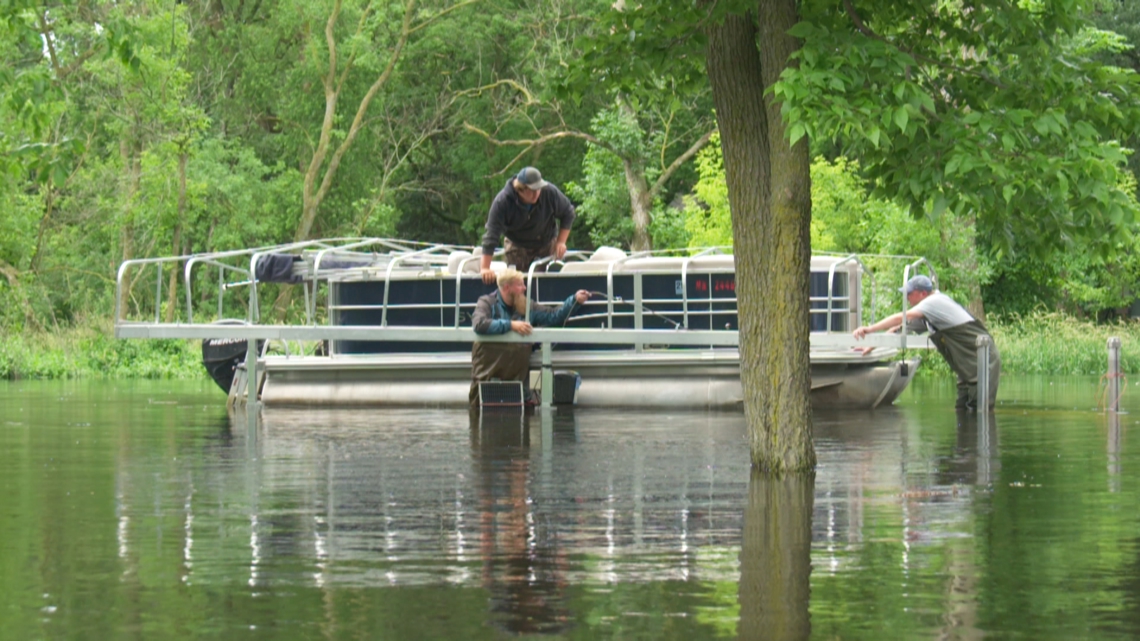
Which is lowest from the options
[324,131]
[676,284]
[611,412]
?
[611,412]

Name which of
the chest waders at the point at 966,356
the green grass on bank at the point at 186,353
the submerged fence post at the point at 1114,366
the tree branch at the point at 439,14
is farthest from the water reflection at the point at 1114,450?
the tree branch at the point at 439,14

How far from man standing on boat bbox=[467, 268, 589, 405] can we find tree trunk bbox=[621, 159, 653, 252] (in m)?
27.3

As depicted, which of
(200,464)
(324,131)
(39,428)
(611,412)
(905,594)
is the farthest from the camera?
(324,131)

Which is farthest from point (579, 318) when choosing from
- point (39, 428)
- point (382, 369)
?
point (39, 428)

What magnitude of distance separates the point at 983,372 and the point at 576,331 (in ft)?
15.2

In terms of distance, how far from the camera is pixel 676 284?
22.3 metres

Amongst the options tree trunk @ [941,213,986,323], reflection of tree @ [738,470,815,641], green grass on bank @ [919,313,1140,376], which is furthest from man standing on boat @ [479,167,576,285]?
tree trunk @ [941,213,986,323]

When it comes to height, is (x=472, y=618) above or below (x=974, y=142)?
below

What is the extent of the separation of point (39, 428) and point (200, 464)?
5995mm

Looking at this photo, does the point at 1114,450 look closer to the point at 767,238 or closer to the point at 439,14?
the point at 767,238

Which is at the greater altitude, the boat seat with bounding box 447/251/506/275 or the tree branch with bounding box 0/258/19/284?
the tree branch with bounding box 0/258/19/284

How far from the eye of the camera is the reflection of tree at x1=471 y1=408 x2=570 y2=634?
258 inches

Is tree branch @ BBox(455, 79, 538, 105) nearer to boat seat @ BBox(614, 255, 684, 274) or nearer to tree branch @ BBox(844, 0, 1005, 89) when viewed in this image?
boat seat @ BBox(614, 255, 684, 274)

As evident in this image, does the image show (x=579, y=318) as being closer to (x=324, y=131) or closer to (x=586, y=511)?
(x=586, y=511)
